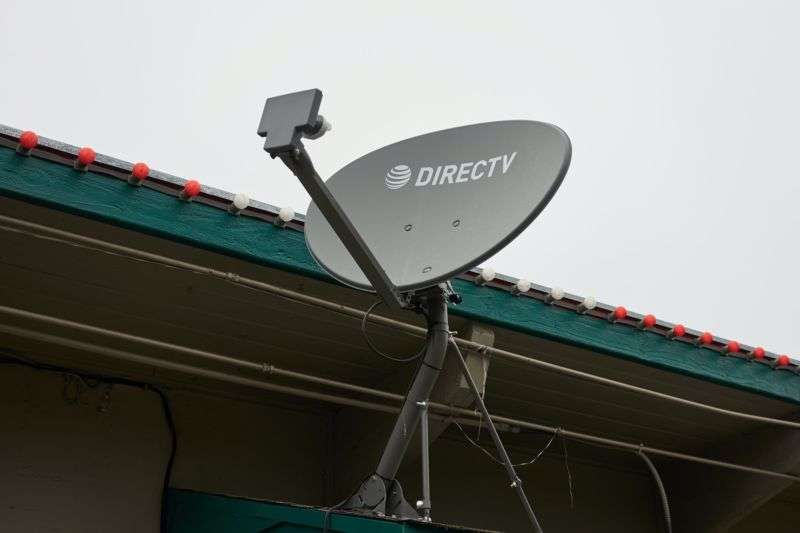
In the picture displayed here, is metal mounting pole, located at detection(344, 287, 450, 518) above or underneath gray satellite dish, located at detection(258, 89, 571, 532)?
underneath

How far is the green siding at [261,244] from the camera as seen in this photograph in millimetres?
4539

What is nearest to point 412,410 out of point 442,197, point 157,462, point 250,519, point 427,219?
point 427,219

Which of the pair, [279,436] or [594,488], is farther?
[594,488]

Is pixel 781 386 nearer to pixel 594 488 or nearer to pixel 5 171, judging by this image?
pixel 594 488

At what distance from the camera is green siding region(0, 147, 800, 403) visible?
14.9ft

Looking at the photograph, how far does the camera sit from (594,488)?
7.73 meters

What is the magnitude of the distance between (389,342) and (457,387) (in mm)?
531

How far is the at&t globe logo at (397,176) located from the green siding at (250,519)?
1568mm

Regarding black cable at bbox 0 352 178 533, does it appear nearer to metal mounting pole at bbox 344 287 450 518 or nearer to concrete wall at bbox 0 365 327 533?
concrete wall at bbox 0 365 327 533

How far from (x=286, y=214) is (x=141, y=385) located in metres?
1.72

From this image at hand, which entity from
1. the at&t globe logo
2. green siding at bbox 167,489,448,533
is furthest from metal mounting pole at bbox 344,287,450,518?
the at&t globe logo

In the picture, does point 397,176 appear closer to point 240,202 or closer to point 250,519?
point 240,202

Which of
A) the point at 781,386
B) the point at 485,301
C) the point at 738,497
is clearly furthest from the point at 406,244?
the point at 738,497

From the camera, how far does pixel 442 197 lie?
4699mm
